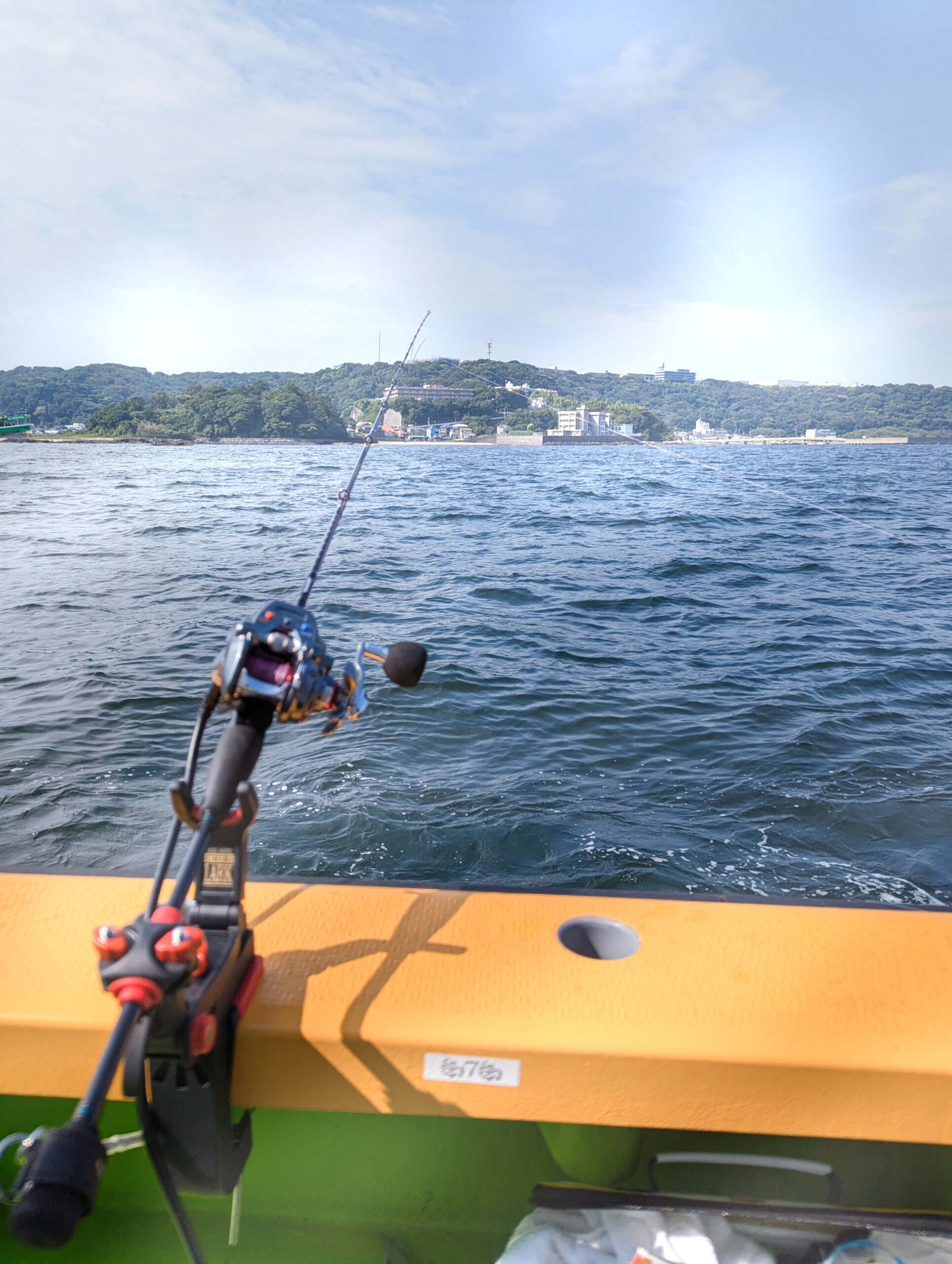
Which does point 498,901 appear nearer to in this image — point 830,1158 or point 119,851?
point 830,1158

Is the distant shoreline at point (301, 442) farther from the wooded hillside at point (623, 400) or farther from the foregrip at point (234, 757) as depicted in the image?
the foregrip at point (234, 757)

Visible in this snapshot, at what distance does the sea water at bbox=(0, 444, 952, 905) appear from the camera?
4230 mm

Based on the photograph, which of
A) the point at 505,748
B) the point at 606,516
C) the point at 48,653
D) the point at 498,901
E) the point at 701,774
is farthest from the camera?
the point at 606,516

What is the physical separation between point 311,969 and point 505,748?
4059 millimetres

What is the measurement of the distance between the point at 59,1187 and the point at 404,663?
0.91 m

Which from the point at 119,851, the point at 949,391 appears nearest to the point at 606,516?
the point at 119,851

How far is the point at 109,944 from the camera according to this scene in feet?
3.55

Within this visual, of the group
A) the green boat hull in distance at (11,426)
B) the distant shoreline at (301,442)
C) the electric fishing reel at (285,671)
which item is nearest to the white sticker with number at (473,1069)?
the electric fishing reel at (285,671)

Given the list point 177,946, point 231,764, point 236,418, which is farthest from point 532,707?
point 236,418

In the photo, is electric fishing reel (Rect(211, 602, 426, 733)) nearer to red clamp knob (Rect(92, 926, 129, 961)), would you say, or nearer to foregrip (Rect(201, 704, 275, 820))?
foregrip (Rect(201, 704, 275, 820))

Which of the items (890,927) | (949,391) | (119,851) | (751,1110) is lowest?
(119,851)

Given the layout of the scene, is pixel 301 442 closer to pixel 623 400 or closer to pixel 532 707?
pixel 623 400

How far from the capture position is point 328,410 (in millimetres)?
85062

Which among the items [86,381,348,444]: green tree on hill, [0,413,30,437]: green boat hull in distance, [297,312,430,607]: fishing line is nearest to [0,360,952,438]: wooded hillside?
[86,381,348,444]: green tree on hill
